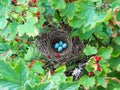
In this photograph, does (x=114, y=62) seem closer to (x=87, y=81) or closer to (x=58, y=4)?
(x=87, y=81)

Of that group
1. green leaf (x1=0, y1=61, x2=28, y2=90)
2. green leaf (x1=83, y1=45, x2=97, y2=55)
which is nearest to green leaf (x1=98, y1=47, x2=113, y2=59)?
green leaf (x1=83, y1=45, x2=97, y2=55)

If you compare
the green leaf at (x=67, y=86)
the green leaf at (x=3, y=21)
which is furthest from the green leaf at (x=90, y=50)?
the green leaf at (x=67, y=86)

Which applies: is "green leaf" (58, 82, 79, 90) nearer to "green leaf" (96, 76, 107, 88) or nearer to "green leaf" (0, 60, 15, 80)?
"green leaf" (0, 60, 15, 80)

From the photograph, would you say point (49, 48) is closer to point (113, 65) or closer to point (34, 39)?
point (34, 39)

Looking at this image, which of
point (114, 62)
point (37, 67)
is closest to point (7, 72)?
point (37, 67)

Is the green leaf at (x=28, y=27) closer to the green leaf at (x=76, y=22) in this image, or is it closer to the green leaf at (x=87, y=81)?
the green leaf at (x=76, y=22)

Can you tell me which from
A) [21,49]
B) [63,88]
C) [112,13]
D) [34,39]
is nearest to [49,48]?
[34,39]
